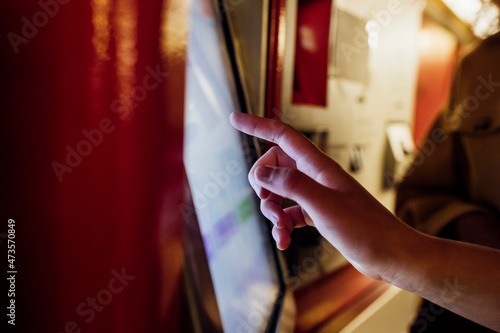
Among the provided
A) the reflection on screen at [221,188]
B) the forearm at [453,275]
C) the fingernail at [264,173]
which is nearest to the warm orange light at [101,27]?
the reflection on screen at [221,188]

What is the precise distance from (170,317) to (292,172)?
1.86 feet

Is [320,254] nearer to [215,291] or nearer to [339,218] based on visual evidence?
[215,291]

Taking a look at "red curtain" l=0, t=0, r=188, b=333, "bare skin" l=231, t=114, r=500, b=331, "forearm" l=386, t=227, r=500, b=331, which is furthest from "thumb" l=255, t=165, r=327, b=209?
"red curtain" l=0, t=0, r=188, b=333

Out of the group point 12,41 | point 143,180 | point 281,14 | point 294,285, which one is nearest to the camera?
point 12,41

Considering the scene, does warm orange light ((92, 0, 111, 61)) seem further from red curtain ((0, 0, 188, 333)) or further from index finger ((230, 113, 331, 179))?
index finger ((230, 113, 331, 179))

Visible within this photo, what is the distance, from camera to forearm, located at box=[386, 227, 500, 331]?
491 mm

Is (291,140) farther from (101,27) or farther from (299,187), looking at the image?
(101,27)

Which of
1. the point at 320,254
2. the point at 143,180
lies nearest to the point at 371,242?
the point at 143,180

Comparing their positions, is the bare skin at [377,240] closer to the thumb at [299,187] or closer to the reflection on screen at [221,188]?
the thumb at [299,187]

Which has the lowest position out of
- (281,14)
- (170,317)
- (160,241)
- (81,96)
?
(170,317)

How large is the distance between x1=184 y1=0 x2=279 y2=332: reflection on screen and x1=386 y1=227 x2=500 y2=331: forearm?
1.85 feet

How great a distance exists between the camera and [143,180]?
77 centimetres

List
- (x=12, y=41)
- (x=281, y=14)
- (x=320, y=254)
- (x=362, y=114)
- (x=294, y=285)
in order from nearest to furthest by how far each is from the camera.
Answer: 1. (x=12, y=41)
2. (x=281, y=14)
3. (x=294, y=285)
4. (x=320, y=254)
5. (x=362, y=114)

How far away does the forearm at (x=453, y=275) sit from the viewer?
0.49 m
